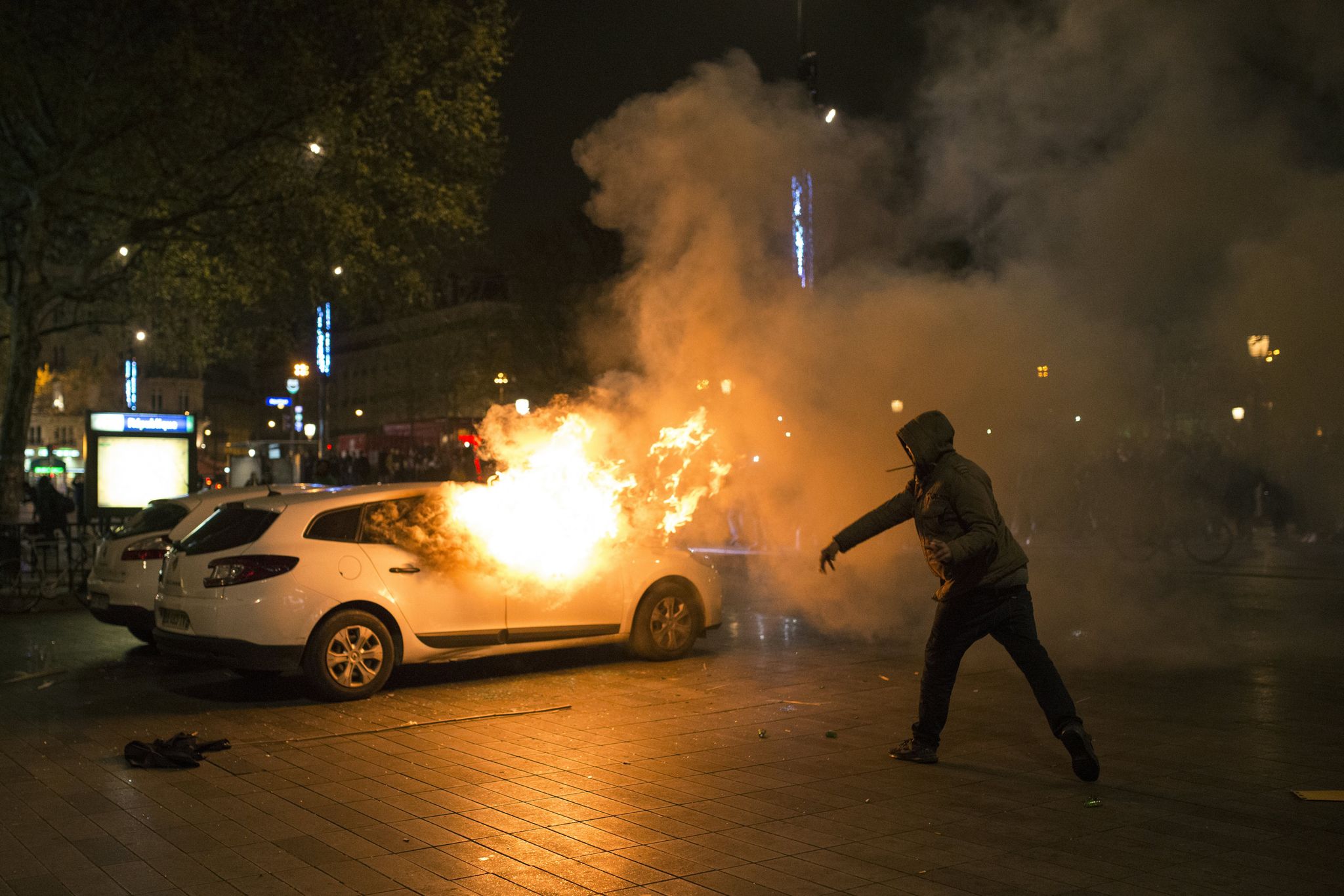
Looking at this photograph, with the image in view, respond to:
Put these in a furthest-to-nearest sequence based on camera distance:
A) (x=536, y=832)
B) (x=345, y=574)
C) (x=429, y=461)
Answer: (x=429, y=461) < (x=345, y=574) < (x=536, y=832)

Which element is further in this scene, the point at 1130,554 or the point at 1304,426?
the point at 1130,554

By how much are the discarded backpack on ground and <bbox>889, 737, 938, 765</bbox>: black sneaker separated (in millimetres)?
3979

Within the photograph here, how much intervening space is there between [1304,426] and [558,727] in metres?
10.8

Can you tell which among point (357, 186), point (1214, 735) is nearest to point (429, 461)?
point (357, 186)

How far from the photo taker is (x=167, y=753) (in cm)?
695

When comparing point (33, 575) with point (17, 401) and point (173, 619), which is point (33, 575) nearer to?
point (17, 401)

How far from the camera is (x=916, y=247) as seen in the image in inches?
479

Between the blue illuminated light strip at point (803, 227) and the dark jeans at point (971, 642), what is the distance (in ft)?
20.2

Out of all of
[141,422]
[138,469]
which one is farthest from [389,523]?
[141,422]

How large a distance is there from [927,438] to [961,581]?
0.82 meters

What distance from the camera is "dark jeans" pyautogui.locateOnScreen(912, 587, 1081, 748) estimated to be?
21.9 ft

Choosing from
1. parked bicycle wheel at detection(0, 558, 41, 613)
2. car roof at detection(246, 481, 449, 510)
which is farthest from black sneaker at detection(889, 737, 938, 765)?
parked bicycle wheel at detection(0, 558, 41, 613)

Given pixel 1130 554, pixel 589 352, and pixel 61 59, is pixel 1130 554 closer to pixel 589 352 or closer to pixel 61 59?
pixel 589 352

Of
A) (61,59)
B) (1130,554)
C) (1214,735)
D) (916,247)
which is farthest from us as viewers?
(1130,554)
